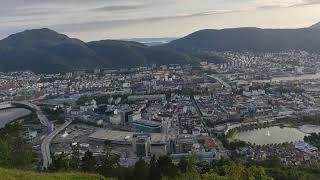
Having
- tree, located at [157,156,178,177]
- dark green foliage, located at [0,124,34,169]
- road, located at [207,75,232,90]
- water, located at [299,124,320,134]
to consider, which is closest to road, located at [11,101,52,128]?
water, located at [299,124,320,134]

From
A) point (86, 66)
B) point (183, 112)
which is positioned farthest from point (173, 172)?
point (86, 66)

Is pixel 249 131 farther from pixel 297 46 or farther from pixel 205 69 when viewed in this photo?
pixel 297 46

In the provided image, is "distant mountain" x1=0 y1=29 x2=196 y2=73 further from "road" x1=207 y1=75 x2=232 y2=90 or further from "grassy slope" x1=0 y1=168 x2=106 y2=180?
"grassy slope" x1=0 y1=168 x2=106 y2=180

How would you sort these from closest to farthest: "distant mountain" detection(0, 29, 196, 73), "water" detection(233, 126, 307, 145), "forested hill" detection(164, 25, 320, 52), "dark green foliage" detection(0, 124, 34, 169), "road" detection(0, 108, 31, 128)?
"dark green foliage" detection(0, 124, 34, 169) < "water" detection(233, 126, 307, 145) < "road" detection(0, 108, 31, 128) < "distant mountain" detection(0, 29, 196, 73) < "forested hill" detection(164, 25, 320, 52)

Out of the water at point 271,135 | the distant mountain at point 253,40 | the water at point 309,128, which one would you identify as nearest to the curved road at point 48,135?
the water at point 271,135

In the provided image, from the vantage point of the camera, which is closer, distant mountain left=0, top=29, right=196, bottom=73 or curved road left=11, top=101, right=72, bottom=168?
curved road left=11, top=101, right=72, bottom=168
